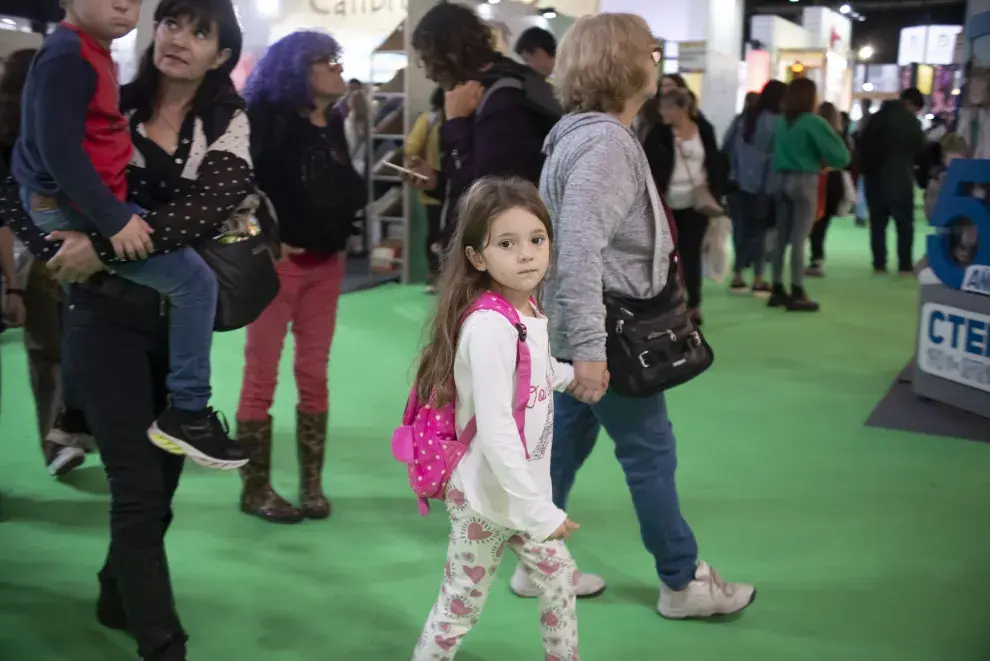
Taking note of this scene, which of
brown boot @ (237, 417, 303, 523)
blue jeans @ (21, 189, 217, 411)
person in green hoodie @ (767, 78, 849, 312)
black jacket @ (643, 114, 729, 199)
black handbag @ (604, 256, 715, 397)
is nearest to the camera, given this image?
blue jeans @ (21, 189, 217, 411)

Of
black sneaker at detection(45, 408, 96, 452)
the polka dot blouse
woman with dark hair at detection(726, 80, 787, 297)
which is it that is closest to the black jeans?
the polka dot blouse

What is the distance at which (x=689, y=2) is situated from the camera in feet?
40.8

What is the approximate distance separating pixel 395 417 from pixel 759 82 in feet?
40.9

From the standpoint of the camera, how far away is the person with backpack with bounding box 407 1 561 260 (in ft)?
9.64

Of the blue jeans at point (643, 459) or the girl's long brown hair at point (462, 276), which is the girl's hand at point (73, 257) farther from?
the blue jeans at point (643, 459)

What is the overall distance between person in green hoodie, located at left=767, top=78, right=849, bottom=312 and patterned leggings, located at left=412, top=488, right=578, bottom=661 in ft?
18.2

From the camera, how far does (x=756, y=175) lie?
7.53 meters

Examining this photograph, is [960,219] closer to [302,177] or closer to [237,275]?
[302,177]

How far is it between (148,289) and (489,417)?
2.73 feet

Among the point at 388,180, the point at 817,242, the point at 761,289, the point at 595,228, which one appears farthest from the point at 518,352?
the point at 817,242

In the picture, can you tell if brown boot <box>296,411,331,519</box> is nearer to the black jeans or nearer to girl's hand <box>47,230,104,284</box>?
the black jeans

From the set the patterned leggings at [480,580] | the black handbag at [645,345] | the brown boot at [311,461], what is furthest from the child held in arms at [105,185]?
the brown boot at [311,461]

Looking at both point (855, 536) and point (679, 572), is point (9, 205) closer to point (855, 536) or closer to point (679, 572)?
point (679, 572)

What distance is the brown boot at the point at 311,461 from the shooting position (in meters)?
3.45
